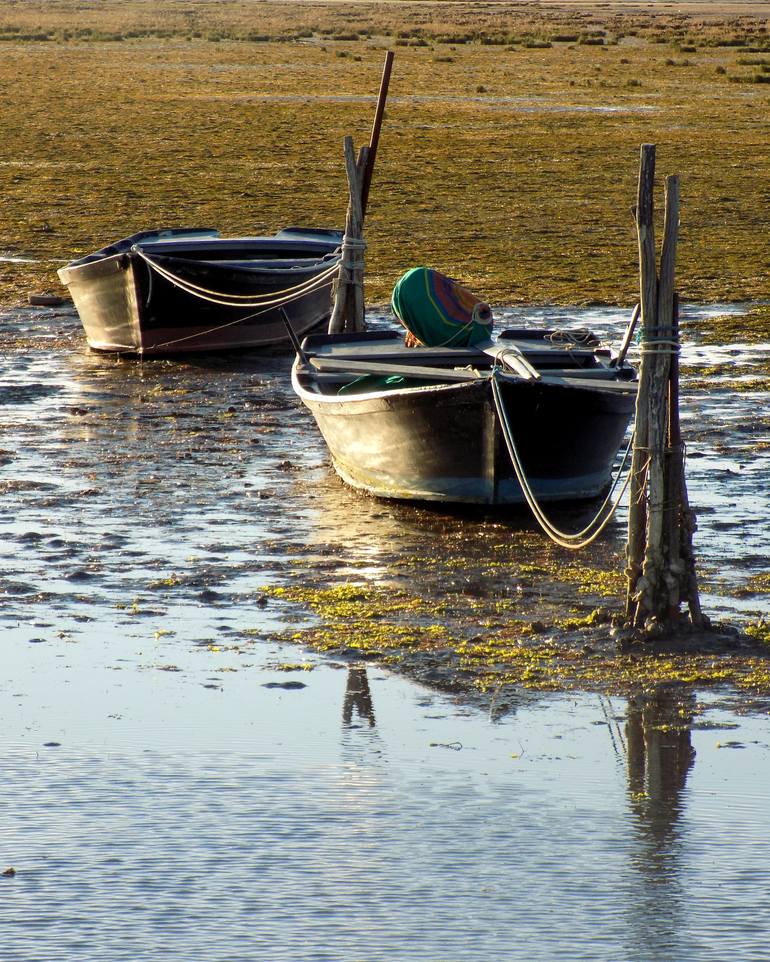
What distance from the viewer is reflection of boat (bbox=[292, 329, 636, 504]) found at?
9.92m

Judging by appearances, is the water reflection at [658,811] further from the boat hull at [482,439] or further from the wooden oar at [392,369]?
the wooden oar at [392,369]

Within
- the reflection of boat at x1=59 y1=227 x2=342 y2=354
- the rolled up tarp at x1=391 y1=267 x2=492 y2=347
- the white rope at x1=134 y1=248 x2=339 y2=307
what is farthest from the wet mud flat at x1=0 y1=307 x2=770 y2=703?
the reflection of boat at x1=59 y1=227 x2=342 y2=354

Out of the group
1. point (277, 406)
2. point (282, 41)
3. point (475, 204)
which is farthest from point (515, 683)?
point (282, 41)

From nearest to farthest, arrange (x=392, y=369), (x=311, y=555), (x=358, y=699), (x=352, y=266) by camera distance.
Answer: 1. (x=358, y=699)
2. (x=311, y=555)
3. (x=392, y=369)
4. (x=352, y=266)

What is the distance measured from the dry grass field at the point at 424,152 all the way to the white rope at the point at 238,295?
213cm

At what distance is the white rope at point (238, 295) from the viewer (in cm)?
1573

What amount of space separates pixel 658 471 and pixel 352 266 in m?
6.53

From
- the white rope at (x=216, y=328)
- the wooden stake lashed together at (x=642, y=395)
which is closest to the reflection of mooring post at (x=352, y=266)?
the white rope at (x=216, y=328)

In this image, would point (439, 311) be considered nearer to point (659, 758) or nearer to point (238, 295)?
point (238, 295)

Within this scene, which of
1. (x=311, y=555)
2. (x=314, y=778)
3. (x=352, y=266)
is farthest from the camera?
(x=352, y=266)

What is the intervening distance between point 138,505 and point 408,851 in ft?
17.3

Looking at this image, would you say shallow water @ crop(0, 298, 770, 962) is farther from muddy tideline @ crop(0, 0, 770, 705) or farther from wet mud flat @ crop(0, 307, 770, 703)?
muddy tideline @ crop(0, 0, 770, 705)

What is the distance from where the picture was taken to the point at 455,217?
23359 mm

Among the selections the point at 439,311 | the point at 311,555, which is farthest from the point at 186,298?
the point at 311,555
